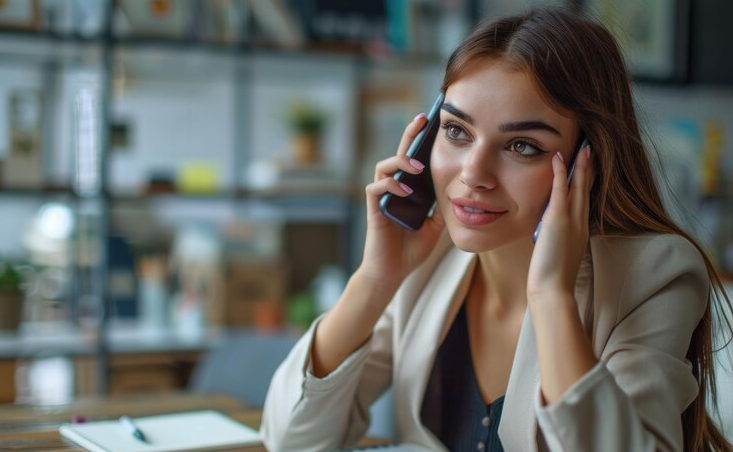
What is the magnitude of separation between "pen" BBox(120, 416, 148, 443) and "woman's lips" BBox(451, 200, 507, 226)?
59 cm

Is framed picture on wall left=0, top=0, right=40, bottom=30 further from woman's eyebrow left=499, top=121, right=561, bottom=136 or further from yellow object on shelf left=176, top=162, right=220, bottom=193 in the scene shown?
woman's eyebrow left=499, top=121, right=561, bottom=136

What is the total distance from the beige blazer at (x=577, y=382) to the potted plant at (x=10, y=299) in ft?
5.65

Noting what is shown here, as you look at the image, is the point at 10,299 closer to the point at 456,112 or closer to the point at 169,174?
the point at 169,174

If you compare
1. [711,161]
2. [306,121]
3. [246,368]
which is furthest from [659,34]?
[246,368]

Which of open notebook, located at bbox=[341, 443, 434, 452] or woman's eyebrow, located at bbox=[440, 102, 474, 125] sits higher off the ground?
woman's eyebrow, located at bbox=[440, 102, 474, 125]

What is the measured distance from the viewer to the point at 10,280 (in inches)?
113

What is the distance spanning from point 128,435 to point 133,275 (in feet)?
6.02

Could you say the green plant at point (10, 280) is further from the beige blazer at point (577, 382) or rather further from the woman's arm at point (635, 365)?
the woman's arm at point (635, 365)

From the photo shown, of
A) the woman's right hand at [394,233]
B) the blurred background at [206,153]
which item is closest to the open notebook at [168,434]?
the woman's right hand at [394,233]

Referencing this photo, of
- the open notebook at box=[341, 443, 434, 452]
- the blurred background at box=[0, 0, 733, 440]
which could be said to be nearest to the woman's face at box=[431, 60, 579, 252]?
the open notebook at box=[341, 443, 434, 452]

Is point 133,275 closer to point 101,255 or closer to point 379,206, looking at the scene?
point 101,255

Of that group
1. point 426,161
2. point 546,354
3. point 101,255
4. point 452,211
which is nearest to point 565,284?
point 546,354

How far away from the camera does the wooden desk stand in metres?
1.33

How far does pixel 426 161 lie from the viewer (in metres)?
1.40
